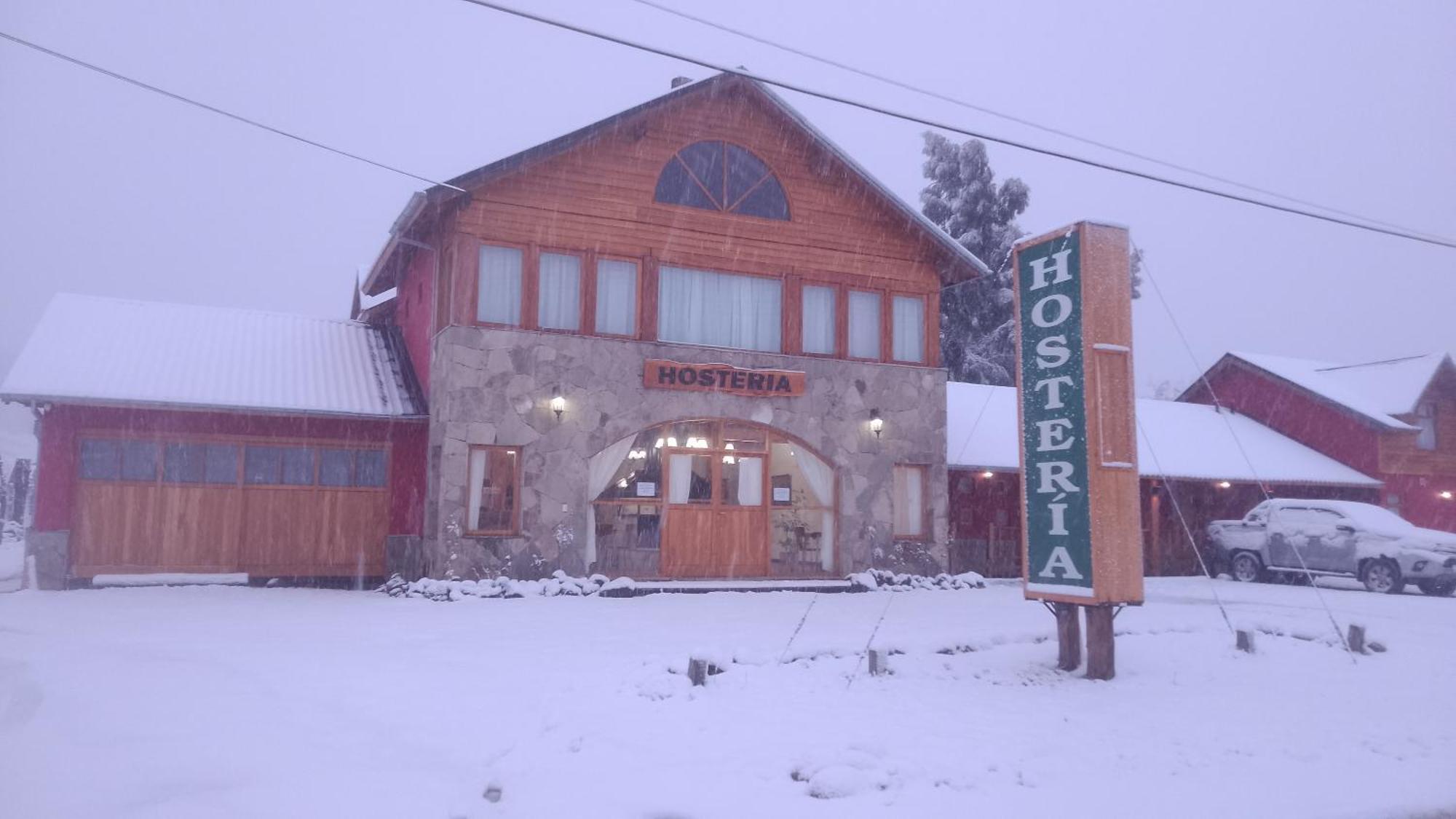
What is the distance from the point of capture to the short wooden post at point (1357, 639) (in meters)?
12.2

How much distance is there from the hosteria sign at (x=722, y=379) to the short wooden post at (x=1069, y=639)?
8.58m

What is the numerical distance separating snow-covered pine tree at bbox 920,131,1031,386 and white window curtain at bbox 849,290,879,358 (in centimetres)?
1739

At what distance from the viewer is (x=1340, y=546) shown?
21.5 meters

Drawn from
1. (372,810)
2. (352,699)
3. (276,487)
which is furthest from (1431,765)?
(276,487)

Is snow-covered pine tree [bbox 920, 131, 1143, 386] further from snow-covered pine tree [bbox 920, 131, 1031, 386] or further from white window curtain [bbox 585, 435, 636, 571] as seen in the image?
white window curtain [bbox 585, 435, 636, 571]

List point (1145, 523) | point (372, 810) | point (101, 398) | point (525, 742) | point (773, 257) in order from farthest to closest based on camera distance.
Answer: point (1145, 523)
point (773, 257)
point (101, 398)
point (525, 742)
point (372, 810)

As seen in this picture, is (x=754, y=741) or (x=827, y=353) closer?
(x=754, y=741)

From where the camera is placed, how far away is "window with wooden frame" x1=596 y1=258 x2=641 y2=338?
18.0 m

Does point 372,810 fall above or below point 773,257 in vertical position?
below

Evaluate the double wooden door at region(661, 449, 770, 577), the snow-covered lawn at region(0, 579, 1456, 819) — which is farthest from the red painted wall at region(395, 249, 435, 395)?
the snow-covered lawn at region(0, 579, 1456, 819)

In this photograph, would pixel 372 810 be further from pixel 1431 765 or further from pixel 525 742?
pixel 1431 765

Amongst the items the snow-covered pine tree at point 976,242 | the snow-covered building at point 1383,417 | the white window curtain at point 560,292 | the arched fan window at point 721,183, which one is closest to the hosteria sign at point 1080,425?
the arched fan window at point 721,183

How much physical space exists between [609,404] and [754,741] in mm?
10633

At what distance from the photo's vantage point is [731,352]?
18625 mm
